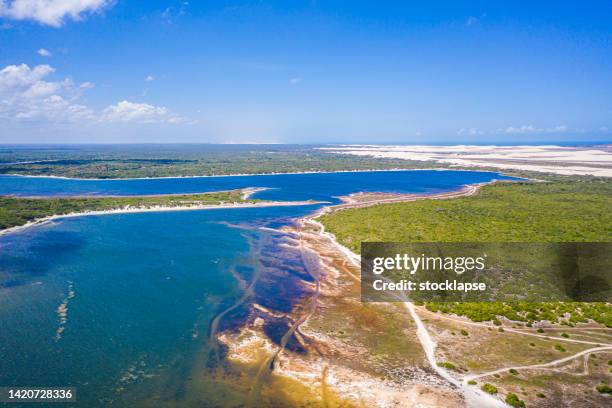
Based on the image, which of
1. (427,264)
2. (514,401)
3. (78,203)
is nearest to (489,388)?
(514,401)

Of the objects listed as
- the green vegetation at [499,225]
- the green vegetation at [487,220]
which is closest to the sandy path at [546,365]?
the green vegetation at [499,225]

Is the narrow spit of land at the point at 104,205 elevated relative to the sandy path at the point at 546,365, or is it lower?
elevated

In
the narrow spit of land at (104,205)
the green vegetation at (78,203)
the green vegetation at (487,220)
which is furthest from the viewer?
the green vegetation at (78,203)

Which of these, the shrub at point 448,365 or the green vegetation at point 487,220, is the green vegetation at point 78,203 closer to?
the green vegetation at point 487,220

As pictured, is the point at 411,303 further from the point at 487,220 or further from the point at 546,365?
the point at 487,220

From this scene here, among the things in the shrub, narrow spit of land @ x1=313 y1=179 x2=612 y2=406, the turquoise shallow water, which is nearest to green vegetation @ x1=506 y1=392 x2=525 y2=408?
narrow spit of land @ x1=313 y1=179 x2=612 y2=406

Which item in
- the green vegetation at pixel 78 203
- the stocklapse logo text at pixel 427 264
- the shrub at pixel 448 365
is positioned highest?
the green vegetation at pixel 78 203
